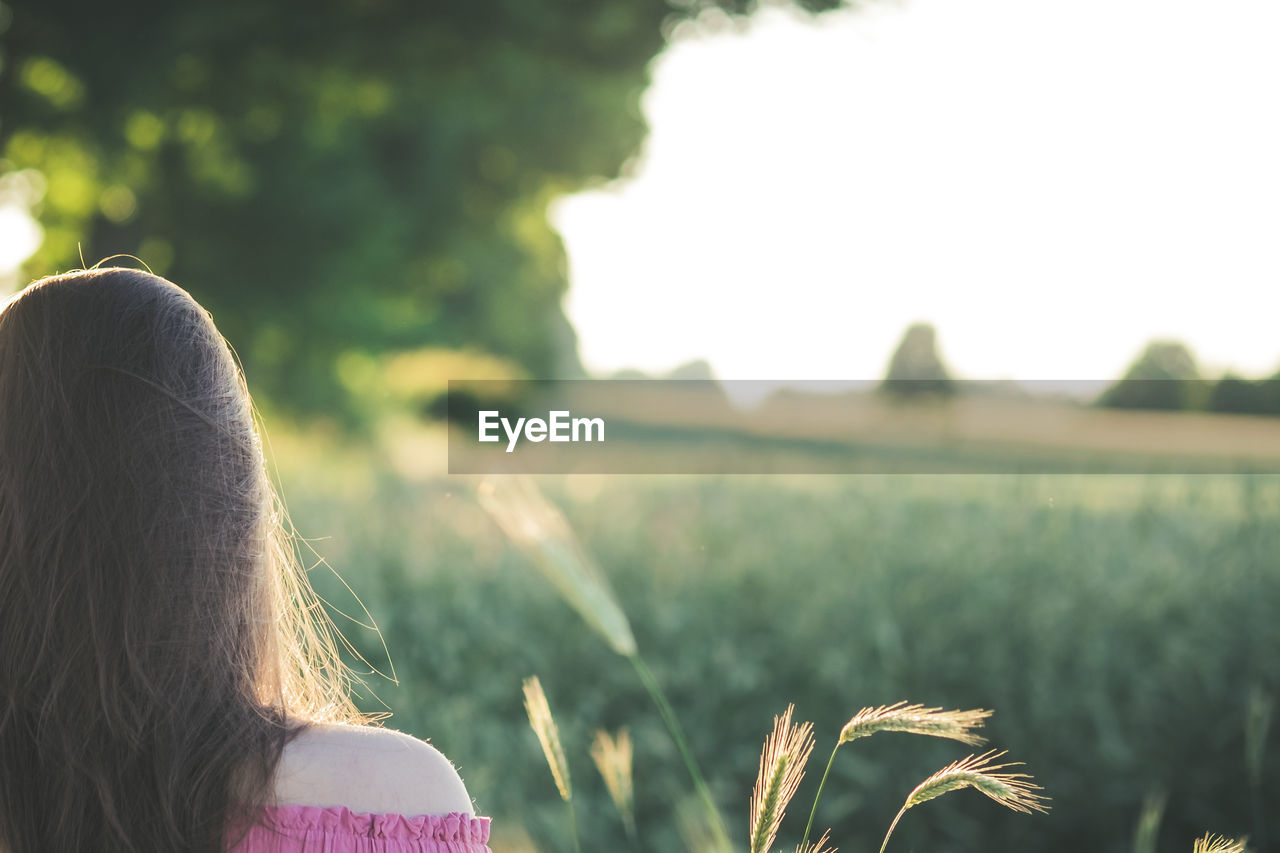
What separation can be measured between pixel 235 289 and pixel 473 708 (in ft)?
28.6

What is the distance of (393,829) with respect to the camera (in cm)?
110

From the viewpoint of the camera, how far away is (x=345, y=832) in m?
1.10

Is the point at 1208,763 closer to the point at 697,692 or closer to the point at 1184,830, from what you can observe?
the point at 1184,830

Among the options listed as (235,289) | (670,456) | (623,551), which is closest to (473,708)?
(623,551)

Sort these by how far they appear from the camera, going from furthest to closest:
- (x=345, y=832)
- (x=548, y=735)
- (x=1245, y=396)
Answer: (x=1245, y=396) < (x=548, y=735) < (x=345, y=832)

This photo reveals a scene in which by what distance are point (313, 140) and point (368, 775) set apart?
11.4 meters

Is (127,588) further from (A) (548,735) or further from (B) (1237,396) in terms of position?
(B) (1237,396)

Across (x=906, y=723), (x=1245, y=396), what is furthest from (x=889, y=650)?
(x=906, y=723)

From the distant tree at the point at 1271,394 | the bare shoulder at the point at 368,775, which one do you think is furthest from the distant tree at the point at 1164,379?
the bare shoulder at the point at 368,775

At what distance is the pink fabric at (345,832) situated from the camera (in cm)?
109

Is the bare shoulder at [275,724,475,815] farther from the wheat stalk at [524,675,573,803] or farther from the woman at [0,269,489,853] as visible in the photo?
the wheat stalk at [524,675,573,803]

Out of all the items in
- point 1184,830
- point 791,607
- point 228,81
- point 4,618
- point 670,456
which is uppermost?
point 228,81

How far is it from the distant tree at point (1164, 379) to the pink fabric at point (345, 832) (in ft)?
15.2

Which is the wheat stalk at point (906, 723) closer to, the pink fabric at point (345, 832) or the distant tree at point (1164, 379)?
the pink fabric at point (345, 832)
